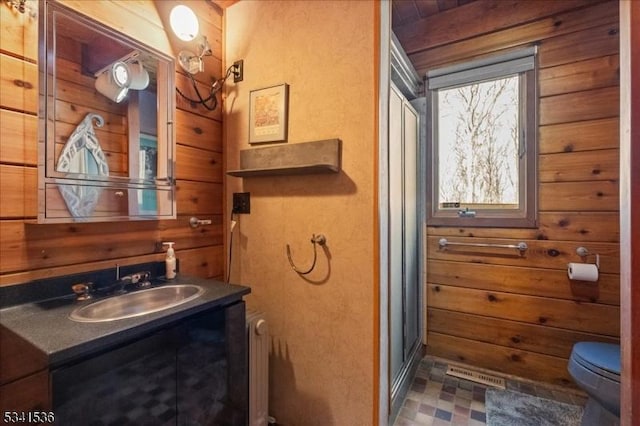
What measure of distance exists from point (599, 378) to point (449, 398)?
2.50 feet

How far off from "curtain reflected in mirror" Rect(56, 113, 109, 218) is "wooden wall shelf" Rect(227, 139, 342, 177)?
0.55 m

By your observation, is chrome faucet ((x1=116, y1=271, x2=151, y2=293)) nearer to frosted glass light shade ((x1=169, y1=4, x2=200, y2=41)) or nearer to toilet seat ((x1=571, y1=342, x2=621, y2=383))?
frosted glass light shade ((x1=169, y1=4, x2=200, y2=41))

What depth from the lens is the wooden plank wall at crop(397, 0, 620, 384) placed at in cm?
173

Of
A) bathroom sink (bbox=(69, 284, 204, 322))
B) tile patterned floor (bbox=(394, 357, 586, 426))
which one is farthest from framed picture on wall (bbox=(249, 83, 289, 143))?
tile patterned floor (bbox=(394, 357, 586, 426))

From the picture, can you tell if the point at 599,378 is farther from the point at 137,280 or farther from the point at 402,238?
the point at 137,280

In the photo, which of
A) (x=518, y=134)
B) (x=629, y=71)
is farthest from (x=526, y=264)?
(x=629, y=71)

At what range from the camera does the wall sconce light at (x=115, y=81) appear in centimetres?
122

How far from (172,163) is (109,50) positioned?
0.51m

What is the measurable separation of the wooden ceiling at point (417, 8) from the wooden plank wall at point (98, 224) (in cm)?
126

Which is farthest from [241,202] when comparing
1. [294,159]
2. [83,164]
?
[83,164]

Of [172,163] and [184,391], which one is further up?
[172,163]

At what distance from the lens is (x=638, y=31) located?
71 cm

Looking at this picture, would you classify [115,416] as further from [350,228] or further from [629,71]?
[629,71]

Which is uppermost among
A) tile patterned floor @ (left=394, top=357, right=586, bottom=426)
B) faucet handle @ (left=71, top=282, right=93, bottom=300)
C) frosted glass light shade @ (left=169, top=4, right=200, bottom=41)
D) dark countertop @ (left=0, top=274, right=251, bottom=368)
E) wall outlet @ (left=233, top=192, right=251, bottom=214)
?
frosted glass light shade @ (left=169, top=4, right=200, bottom=41)
